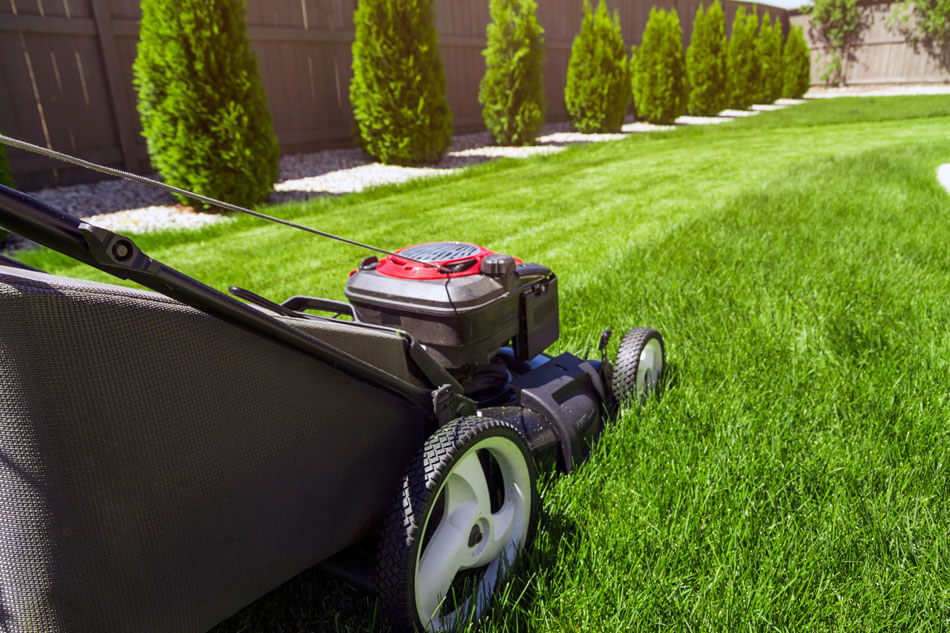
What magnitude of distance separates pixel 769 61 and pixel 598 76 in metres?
13.0

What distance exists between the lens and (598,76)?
42.5ft

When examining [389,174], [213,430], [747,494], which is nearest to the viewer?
[213,430]

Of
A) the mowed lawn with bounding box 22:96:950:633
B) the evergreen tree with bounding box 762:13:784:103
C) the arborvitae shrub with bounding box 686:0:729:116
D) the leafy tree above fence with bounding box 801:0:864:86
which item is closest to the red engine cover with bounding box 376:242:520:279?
the mowed lawn with bounding box 22:96:950:633

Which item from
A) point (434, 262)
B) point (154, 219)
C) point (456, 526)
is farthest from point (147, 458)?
point (154, 219)

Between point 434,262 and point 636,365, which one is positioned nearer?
point 434,262

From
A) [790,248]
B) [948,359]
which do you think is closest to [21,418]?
[948,359]

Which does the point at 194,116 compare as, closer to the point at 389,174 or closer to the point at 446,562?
the point at 389,174

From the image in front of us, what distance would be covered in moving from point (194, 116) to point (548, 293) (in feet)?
18.0

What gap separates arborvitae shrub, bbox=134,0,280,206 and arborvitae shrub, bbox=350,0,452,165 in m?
2.50

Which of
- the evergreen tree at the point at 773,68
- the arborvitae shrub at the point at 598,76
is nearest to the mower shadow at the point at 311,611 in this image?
the arborvitae shrub at the point at 598,76

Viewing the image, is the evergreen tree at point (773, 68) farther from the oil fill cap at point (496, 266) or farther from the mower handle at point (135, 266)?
the mower handle at point (135, 266)

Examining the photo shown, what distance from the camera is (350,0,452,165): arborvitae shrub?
28.7ft

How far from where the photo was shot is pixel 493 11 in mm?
10992

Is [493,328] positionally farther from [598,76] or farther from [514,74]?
[598,76]
